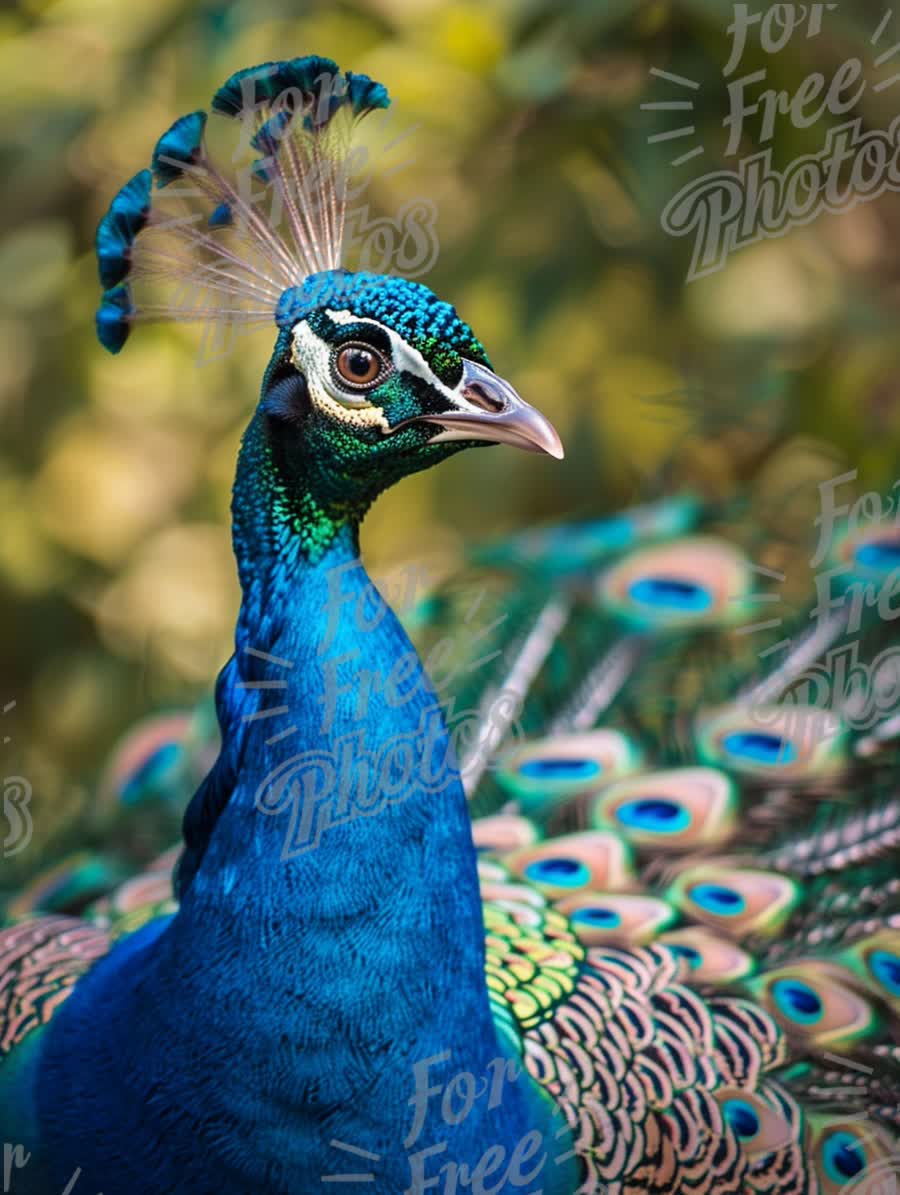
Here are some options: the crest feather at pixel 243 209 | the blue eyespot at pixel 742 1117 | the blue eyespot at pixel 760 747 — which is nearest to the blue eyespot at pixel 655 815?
the blue eyespot at pixel 760 747

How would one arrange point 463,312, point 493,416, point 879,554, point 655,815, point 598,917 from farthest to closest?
1. point 463,312
2. point 879,554
3. point 655,815
4. point 598,917
5. point 493,416

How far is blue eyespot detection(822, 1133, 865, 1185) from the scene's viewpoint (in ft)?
4.63

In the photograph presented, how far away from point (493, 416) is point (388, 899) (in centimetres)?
39

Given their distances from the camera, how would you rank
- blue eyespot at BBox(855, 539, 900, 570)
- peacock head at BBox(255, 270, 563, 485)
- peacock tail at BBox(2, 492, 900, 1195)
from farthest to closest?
blue eyespot at BBox(855, 539, 900, 570), peacock tail at BBox(2, 492, 900, 1195), peacock head at BBox(255, 270, 563, 485)

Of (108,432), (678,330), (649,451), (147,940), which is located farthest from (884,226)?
(147,940)

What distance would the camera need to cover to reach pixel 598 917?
58.9 inches

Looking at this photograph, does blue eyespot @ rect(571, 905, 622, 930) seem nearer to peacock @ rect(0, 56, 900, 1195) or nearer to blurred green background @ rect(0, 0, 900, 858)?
peacock @ rect(0, 56, 900, 1195)

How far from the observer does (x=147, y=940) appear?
136 centimetres

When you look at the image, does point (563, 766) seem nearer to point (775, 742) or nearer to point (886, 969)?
point (775, 742)

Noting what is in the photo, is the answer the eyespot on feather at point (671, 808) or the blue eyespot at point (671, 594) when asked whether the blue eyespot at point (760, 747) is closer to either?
the eyespot on feather at point (671, 808)

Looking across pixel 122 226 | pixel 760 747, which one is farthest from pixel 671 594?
pixel 122 226

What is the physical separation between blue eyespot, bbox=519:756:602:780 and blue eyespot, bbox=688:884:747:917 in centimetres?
20

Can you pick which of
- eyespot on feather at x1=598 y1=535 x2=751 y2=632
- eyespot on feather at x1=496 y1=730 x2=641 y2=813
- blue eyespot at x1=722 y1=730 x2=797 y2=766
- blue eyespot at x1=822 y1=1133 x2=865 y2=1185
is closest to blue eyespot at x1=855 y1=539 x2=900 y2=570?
eyespot on feather at x1=598 y1=535 x2=751 y2=632

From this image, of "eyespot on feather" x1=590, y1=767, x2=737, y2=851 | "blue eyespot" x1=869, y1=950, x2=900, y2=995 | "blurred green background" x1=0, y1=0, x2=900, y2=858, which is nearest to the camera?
"blue eyespot" x1=869, y1=950, x2=900, y2=995
